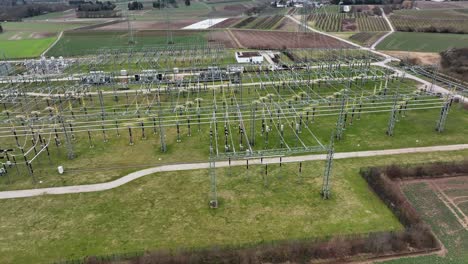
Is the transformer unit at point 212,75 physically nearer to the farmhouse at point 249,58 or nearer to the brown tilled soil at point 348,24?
the farmhouse at point 249,58

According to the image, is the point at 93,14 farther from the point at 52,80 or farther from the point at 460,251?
the point at 460,251

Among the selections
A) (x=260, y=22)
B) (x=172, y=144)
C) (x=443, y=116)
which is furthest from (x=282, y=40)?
(x=172, y=144)

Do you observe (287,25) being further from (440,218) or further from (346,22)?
(440,218)

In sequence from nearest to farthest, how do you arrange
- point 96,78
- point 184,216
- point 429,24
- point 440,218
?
point 440,218 < point 184,216 < point 96,78 < point 429,24

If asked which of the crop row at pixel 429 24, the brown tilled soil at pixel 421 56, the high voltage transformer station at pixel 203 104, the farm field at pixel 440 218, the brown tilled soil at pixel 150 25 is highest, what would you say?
the crop row at pixel 429 24

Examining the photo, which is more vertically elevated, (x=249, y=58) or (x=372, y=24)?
(x=372, y=24)

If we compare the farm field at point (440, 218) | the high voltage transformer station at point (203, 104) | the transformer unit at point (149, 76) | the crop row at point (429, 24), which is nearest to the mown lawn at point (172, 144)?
the high voltage transformer station at point (203, 104)

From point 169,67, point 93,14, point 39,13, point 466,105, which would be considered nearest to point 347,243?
point 466,105
